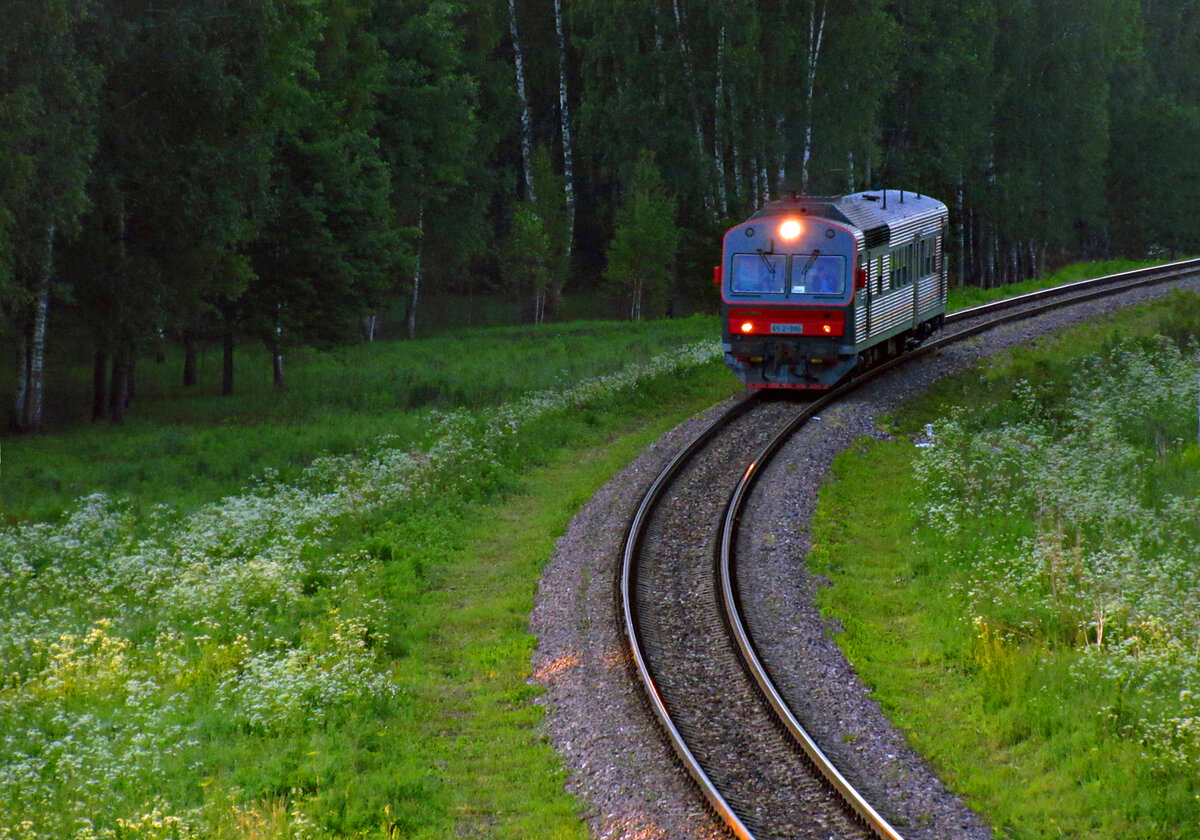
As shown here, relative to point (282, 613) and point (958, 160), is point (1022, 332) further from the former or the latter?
point (958, 160)

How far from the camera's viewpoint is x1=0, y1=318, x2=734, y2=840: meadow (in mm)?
8953

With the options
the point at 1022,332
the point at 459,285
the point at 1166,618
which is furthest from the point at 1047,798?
the point at 459,285

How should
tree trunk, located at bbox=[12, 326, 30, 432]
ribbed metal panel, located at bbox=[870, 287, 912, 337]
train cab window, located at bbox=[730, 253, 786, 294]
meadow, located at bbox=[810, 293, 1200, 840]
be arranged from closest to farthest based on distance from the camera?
meadow, located at bbox=[810, 293, 1200, 840]
train cab window, located at bbox=[730, 253, 786, 294]
ribbed metal panel, located at bbox=[870, 287, 912, 337]
tree trunk, located at bbox=[12, 326, 30, 432]

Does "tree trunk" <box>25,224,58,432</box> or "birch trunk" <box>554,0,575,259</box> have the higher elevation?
"birch trunk" <box>554,0,575,259</box>

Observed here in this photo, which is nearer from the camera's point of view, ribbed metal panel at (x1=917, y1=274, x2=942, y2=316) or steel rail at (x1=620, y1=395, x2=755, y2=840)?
steel rail at (x1=620, y1=395, x2=755, y2=840)

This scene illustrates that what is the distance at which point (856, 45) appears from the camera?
42.8m

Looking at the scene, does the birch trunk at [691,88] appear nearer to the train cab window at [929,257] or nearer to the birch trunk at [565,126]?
the birch trunk at [565,126]

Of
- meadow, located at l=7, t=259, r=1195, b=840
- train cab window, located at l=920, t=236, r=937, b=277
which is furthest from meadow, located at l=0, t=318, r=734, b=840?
train cab window, located at l=920, t=236, r=937, b=277

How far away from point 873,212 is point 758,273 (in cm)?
282

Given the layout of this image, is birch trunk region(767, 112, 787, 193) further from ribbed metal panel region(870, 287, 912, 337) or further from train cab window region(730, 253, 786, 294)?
train cab window region(730, 253, 786, 294)

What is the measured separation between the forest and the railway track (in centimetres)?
1206

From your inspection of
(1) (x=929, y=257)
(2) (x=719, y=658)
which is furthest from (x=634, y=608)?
(1) (x=929, y=257)

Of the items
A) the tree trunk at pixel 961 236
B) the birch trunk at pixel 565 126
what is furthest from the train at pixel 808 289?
the birch trunk at pixel 565 126

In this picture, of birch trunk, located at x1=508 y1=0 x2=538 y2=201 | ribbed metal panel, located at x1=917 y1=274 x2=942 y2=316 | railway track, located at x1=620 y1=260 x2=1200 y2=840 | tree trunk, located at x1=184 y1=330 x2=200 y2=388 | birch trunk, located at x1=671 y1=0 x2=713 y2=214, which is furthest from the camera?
birch trunk, located at x1=508 y1=0 x2=538 y2=201
